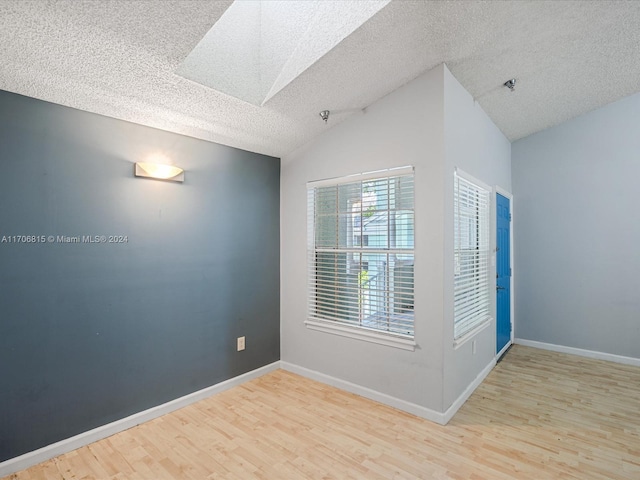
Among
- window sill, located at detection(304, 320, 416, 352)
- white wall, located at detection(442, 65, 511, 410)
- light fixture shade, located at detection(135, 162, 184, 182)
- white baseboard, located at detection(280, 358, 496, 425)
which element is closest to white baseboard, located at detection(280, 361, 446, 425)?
white baseboard, located at detection(280, 358, 496, 425)

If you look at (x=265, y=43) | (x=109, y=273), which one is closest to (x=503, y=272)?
(x=265, y=43)

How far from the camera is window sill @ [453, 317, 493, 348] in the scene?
2.81 meters

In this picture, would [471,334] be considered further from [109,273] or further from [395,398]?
[109,273]

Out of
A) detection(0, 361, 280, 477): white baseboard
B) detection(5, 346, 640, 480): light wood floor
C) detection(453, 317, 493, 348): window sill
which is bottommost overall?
detection(5, 346, 640, 480): light wood floor

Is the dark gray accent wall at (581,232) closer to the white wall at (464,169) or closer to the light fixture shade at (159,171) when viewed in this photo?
the white wall at (464,169)

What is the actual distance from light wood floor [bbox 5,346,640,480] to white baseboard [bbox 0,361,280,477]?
0.17ft

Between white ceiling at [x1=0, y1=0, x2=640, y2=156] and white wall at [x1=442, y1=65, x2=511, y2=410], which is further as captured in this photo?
white wall at [x1=442, y1=65, x2=511, y2=410]

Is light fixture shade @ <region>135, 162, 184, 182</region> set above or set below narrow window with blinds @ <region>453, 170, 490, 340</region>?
above

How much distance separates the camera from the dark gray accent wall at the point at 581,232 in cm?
390

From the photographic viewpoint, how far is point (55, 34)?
5.78 feet

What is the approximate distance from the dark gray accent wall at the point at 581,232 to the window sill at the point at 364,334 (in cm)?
279

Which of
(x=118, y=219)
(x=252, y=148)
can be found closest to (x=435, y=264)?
(x=252, y=148)

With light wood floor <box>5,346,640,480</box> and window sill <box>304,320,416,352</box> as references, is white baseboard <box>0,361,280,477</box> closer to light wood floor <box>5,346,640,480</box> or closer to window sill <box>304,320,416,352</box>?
light wood floor <box>5,346,640,480</box>

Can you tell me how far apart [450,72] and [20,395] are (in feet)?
12.5
